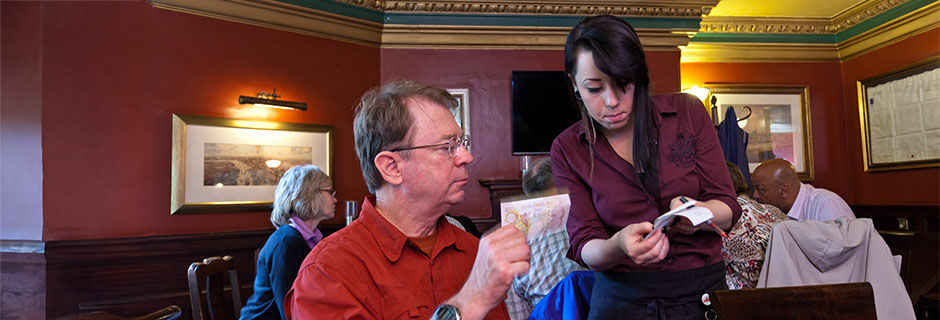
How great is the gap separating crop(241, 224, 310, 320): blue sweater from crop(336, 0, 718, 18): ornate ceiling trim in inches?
139

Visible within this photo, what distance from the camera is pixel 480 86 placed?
5.93m

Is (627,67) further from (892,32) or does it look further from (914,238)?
(892,32)

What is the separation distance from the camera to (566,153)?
1717mm

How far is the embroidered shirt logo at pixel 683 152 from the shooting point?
1566 millimetres

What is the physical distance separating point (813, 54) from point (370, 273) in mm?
7437

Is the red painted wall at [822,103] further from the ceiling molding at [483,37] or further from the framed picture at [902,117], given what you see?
the ceiling molding at [483,37]

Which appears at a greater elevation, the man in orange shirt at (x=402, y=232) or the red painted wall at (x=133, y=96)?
the red painted wall at (x=133, y=96)

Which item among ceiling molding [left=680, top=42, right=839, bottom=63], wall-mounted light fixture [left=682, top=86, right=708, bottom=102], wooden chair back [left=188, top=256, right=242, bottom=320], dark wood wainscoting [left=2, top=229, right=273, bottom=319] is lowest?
dark wood wainscoting [left=2, top=229, right=273, bottom=319]

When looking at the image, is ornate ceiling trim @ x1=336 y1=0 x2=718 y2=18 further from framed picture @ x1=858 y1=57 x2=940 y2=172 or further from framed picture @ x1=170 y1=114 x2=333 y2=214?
framed picture @ x1=858 y1=57 x2=940 y2=172

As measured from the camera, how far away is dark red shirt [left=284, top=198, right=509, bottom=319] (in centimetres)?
116

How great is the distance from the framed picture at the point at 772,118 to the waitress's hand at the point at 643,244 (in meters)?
5.95

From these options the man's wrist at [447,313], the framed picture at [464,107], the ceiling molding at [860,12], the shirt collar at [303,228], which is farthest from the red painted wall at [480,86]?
the man's wrist at [447,313]

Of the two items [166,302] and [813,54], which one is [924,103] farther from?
[166,302]

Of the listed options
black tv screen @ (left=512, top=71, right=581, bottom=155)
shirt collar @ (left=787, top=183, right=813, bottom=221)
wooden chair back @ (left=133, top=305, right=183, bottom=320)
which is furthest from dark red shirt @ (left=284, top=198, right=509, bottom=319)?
black tv screen @ (left=512, top=71, right=581, bottom=155)
